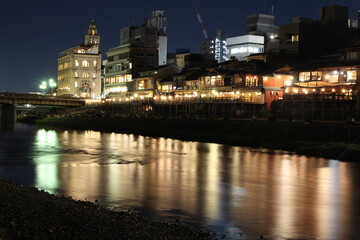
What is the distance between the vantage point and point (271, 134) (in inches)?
1938

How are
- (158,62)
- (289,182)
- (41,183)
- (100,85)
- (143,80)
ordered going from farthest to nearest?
(100,85) → (158,62) → (143,80) → (289,182) → (41,183)

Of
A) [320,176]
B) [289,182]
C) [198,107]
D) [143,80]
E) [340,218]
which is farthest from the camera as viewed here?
[143,80]

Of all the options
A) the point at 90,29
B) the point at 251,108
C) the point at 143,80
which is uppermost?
the point at 90,29

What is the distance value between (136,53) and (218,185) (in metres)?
96.0

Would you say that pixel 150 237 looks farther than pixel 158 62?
No

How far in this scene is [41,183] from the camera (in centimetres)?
2538

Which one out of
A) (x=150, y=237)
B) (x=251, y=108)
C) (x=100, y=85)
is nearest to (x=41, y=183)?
(x=150, y=237)

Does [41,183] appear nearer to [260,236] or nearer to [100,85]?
[260,236]

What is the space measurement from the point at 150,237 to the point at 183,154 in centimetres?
2958

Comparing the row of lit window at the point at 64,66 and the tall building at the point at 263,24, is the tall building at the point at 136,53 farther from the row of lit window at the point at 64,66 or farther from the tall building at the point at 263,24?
the tall building at the point at 263,24

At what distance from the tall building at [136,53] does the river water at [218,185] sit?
75.6m

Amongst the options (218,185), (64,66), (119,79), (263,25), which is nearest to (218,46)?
(263,25)

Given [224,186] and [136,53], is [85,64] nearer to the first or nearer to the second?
[136,53]

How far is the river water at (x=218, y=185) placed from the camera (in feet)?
57.3
